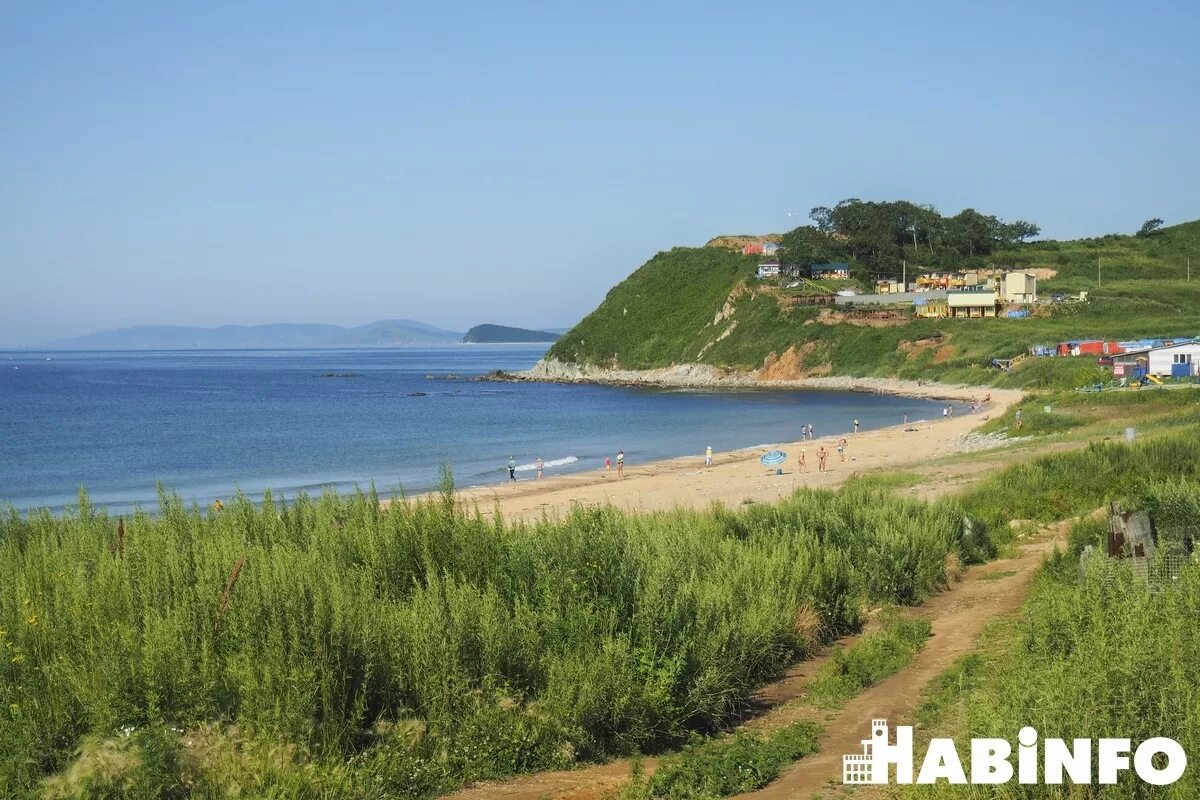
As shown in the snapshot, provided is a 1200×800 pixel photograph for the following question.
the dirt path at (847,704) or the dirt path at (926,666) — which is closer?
the dirt path at (847,704)

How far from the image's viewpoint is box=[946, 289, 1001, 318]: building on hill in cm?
Answer: 10500

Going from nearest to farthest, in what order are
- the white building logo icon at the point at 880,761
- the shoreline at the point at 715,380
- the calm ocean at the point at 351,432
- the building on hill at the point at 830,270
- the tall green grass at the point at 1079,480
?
1. the white building logo icon at the point at 880,761
2. the tall green grass at the point at 1079,480
3. the calm ocean at the point at 351,432
4. the shoreline at the point at 715,380
5. the building on hill at the point at 830,270

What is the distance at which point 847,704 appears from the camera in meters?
9.81

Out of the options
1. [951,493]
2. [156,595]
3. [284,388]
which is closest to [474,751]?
[156,595]

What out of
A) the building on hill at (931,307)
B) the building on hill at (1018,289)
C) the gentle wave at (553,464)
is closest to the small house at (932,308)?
the building on hill at (931,307)

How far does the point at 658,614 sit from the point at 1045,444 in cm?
2709

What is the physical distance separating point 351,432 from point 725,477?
3188 centimetres

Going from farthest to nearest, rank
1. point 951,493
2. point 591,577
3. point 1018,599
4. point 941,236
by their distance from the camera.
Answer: point 941,236, point 951,493, point 1018,599, point 591,577

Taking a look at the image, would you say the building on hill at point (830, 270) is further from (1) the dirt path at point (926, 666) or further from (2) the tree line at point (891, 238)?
(1) the dirt path at point (926, 666)

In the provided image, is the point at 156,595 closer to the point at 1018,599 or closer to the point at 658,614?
the point at 658,614

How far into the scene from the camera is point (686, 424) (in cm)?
6944

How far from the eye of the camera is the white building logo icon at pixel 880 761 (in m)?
7.57

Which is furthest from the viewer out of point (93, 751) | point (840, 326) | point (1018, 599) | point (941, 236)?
point (941, 236)

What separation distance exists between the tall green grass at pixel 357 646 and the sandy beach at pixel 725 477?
50.0ft
